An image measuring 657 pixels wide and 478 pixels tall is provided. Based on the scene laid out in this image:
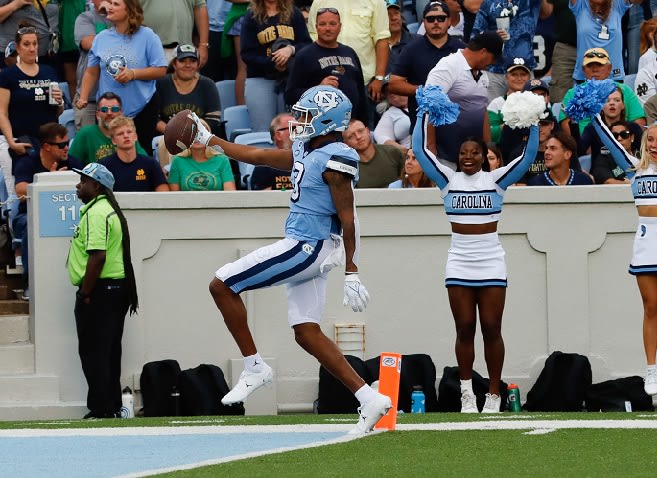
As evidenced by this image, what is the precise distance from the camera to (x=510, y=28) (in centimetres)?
1521

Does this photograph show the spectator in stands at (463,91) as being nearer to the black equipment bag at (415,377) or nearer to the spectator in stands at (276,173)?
the spectator in stands at (276,173)

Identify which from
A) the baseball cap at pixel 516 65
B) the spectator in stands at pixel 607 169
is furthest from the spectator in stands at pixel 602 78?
the baseball cap at pixel 516 65

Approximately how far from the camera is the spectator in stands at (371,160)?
42.1ft

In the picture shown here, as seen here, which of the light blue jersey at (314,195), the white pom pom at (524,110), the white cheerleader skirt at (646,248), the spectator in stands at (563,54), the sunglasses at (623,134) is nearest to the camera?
the light blue jersey at (314,195)

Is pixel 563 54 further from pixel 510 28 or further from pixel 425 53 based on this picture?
pixel 425 53

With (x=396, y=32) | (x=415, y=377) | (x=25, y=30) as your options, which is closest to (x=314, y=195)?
(x=415, y=377)

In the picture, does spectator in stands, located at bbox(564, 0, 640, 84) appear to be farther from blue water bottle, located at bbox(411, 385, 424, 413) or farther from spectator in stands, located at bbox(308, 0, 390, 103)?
blue water bottle, located at bbox(411, 385, 424, 413)

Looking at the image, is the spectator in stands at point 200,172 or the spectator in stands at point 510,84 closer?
the spectator in stands at point 200,172

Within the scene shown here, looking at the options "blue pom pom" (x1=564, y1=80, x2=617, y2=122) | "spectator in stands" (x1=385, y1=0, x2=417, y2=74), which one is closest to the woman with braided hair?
"blue pom pom" (x1=564, y1=80, x2=617, y2=122)

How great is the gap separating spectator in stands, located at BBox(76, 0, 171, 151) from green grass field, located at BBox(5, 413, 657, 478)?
226 inches

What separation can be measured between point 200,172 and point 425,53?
7.85 feet

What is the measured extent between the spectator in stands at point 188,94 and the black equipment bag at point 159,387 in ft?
8.28

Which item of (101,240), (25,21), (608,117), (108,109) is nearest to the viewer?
(101,240)

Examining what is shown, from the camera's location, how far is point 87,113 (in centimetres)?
1409
